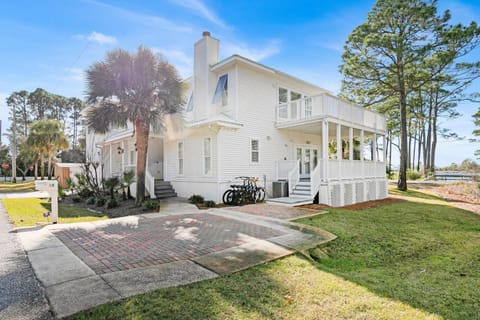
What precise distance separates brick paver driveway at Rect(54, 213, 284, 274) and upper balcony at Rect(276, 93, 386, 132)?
7.53 metres

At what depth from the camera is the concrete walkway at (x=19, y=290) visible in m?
2.98

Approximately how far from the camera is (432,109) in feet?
107

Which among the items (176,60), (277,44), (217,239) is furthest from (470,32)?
(217,239)

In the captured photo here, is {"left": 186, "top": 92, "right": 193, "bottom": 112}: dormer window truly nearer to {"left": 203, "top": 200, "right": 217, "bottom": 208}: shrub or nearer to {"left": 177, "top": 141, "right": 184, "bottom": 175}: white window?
{"left": 177, "top": 141, "right": 184, "bottom": 175}: white window

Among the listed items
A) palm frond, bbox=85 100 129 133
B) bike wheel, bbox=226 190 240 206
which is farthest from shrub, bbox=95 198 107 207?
bike wheel, bbox=226 190 240 206

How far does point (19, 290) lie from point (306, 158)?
51.6 feet

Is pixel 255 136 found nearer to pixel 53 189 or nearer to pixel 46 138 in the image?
pixel 53 189

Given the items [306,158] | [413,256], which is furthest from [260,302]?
[306,158]

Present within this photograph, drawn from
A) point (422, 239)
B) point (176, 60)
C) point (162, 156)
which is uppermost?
point (176, 60)

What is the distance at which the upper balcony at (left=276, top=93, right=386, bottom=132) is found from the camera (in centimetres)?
1282

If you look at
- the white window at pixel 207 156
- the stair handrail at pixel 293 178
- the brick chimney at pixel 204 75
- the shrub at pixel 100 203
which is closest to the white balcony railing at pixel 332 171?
the stair handrail at pixel 293 178

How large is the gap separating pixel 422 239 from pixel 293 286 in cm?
575

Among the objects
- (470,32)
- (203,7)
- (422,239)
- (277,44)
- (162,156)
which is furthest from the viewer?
(162,156)

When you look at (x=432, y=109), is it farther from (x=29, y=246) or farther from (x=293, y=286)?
(x=29, y=246)
